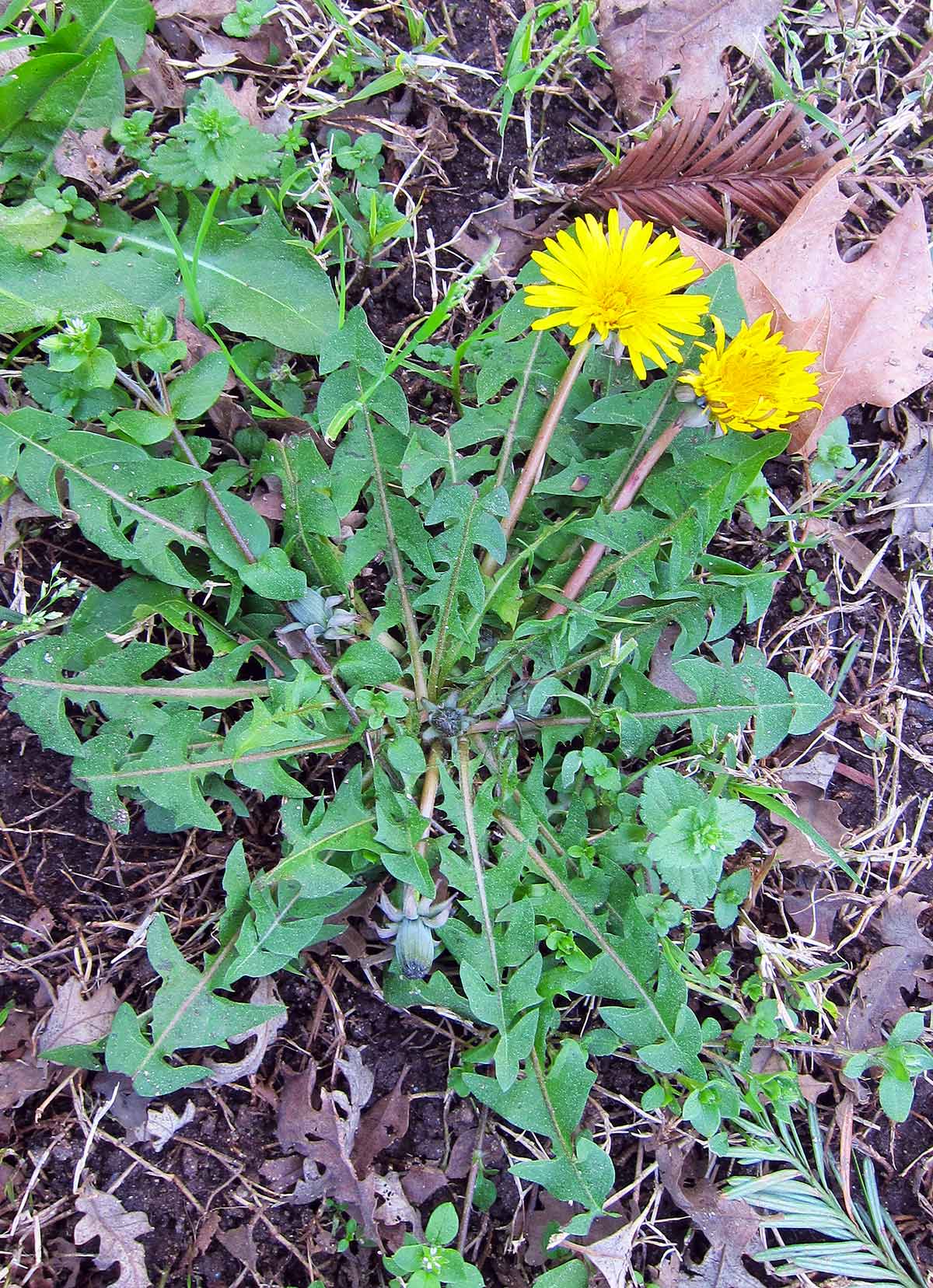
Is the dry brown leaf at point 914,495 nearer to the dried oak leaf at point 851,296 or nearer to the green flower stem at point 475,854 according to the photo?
the dried oak leaf at point 851,296

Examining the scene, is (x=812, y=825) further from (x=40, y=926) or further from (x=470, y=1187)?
(x=40, y=926)

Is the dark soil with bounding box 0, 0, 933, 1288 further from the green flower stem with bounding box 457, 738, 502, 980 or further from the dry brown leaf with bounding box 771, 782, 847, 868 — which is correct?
the dry brown leaf with bounding box 771, 782, 847, 868

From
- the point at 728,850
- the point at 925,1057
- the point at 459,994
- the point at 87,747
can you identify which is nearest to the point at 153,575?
the point at 87,747

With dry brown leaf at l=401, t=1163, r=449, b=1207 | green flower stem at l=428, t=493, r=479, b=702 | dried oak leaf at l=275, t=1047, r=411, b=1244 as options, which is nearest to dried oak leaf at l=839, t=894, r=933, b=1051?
dry brown leaf at l=401, t=1163, r=449, b=1207

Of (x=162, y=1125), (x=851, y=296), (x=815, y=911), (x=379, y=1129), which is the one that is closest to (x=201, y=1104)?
(x=162, y=1125)

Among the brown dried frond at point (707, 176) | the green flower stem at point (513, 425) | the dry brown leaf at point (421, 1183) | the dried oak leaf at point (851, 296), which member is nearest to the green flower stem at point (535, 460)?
the green flower stem at point (513, 425)
